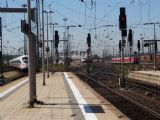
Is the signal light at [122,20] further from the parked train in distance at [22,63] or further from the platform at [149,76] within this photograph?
the parked train in distance at [22,63]

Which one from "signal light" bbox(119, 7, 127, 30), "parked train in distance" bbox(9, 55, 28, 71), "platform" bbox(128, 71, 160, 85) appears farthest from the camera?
"parked train in distance" bbox(9, 55, 28, 71)

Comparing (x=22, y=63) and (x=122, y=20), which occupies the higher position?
(x=122, y=20)

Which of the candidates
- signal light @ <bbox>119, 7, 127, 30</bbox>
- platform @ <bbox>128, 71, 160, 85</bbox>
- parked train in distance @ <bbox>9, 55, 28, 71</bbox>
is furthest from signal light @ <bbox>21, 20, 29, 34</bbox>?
parked train in distance @ <bbox>9, 55, 28, 71</bbox>

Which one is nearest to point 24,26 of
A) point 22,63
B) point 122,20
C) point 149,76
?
point 122,20

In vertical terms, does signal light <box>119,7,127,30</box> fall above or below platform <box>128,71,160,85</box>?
above

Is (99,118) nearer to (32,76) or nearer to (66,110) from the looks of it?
(66,110)

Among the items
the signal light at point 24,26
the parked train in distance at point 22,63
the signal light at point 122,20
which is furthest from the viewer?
the parked train in distance at point 22,63

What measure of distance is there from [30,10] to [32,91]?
120 inches

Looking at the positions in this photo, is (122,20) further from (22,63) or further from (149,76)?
(22,63)

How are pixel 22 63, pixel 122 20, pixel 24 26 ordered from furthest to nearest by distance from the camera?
1. pixel 22 63
2. pixel 122 20
3. pixel 24 26

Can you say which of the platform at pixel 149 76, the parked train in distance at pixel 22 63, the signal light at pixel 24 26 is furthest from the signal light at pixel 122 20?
the parked train in distance at pixel 22 63

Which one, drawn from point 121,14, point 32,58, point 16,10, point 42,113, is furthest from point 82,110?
point 121,14

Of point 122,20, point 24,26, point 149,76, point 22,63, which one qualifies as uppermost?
point 122,20

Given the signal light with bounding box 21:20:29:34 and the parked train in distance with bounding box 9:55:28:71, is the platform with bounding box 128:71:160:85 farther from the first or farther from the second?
the signal light with bounding box 21:20:29:34
